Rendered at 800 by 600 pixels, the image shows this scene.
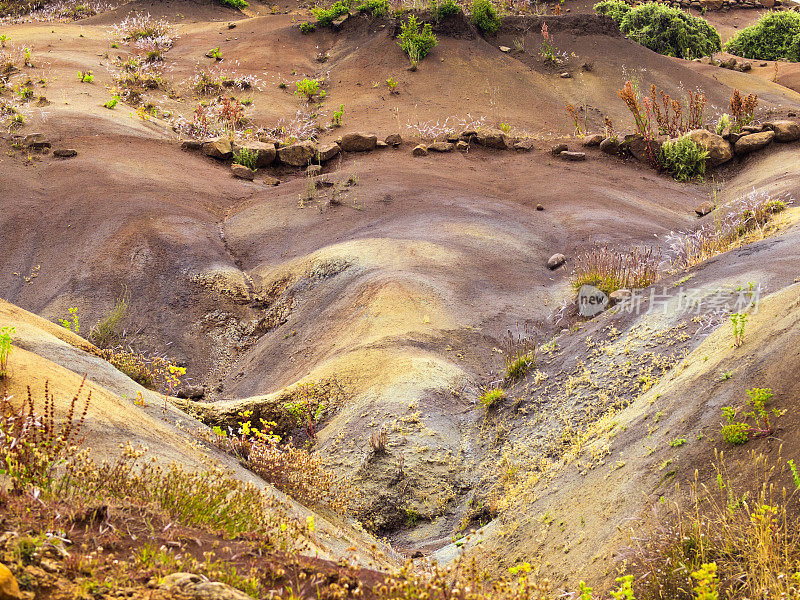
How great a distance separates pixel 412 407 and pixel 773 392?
3.32m

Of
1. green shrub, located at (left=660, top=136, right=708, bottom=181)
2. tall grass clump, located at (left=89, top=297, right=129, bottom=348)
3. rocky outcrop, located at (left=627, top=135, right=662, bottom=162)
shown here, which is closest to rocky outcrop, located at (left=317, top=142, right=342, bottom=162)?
tall grass clump, located at (left=89, top=297, right=129, bottom=348)

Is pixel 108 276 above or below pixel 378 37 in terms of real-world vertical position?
below

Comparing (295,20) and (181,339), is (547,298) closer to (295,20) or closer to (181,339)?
(181,339)

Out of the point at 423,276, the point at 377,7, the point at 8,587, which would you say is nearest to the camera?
the point at 8,587

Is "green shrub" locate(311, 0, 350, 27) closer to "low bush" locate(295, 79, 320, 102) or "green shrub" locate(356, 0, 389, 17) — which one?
"green shrub" locate(356, 0, 389, 17)

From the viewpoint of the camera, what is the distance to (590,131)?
17547mm

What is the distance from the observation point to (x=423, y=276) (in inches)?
350

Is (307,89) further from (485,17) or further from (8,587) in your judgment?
(8,587)

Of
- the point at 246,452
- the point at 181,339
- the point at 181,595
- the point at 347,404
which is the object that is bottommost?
the point at 181,339

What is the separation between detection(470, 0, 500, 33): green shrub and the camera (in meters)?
21.2

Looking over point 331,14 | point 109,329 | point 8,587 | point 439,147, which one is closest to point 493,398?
point 8,587

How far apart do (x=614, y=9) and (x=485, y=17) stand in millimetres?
11419

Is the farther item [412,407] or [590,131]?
[590,131]

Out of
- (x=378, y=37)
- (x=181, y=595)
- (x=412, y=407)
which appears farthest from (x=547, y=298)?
(x=378, y=37)
